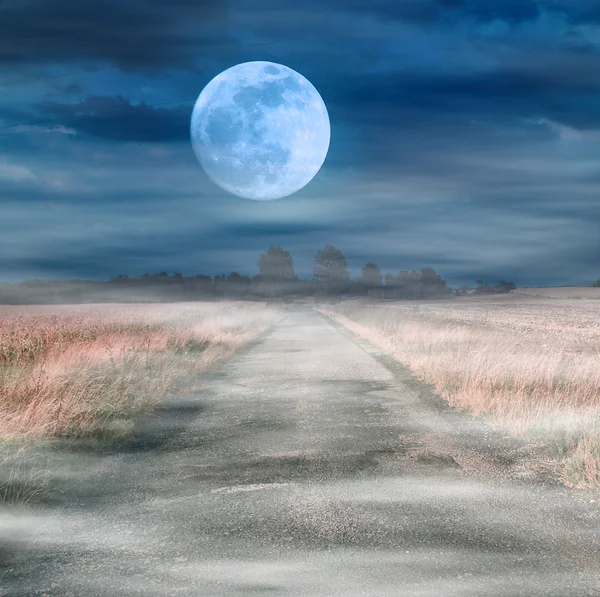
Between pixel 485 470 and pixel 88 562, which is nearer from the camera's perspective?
pixel 88 562

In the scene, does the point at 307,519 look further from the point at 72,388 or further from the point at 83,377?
the point at 83,377

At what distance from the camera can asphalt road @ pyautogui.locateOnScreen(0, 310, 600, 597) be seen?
388cm

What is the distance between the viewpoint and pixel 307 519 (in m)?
4.95

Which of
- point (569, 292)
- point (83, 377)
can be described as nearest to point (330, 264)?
point (569, 292)

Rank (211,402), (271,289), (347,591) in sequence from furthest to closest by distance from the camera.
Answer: (271,289) → (211,402) → (347,591)

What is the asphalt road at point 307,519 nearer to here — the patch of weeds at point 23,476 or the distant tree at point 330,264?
the patch of weeds at point 23,476

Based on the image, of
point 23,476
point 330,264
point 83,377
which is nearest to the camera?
point 23,476

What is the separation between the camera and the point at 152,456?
7.32 m

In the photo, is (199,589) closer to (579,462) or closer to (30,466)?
(30,466)

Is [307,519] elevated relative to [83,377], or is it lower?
lower

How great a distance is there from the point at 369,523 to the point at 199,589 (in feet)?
5.47

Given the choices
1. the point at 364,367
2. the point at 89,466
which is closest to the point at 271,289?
the point at 364,367

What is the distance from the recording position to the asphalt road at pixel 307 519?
3875mm

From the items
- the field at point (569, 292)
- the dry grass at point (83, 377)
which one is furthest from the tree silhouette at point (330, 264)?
the dry grass at point (83, 377)
